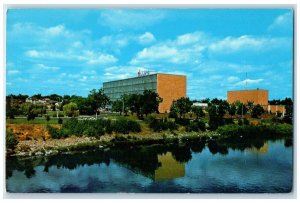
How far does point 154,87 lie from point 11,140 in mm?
4449

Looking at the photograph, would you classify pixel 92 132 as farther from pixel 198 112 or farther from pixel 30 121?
pixel 198 112

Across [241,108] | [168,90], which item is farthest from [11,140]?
[241,108]

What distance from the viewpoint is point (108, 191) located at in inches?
185

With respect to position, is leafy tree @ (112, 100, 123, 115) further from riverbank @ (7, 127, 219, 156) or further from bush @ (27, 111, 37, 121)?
bush @ (27, 111, 37, 121)

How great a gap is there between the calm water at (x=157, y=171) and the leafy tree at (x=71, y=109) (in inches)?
65.4

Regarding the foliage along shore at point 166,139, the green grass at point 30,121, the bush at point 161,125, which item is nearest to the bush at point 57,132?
the foliage along shore at point 166,139

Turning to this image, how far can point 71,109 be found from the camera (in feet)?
27.0

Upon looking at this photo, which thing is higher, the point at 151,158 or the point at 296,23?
the point at 296,23

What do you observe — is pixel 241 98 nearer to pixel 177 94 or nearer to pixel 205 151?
pixel 177 94

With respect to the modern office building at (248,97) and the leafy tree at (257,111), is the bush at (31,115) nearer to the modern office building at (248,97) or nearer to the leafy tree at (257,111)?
the modern office building at (248,97)

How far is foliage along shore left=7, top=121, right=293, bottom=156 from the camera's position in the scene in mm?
6656

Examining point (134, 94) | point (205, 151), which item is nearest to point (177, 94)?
point (134, 94)

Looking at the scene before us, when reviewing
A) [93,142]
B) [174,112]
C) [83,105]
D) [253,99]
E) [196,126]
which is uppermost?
[253,99]

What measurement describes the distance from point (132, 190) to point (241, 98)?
17.6 ft
